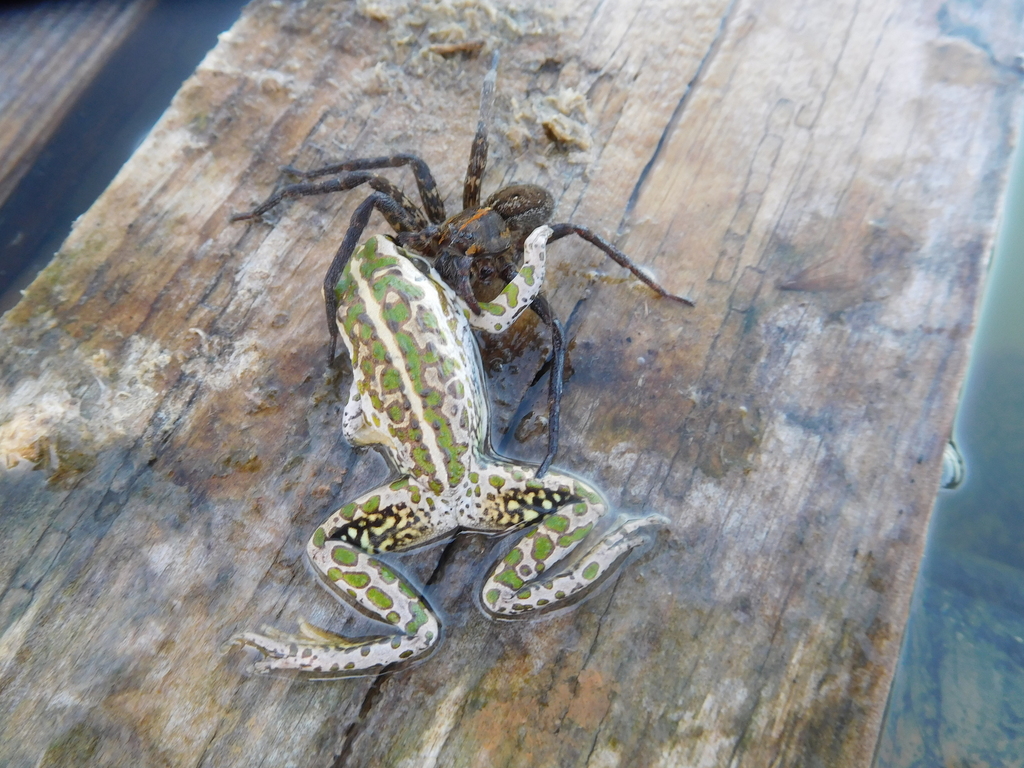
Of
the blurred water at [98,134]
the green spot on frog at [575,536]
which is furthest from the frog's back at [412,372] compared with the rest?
the blurred water at [98,134]

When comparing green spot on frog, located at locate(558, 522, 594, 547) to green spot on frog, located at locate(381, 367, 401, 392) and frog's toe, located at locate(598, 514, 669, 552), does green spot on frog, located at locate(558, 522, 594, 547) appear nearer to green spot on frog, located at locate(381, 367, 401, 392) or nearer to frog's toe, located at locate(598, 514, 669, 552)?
frog's toe, located at locate(598, 514, 669, 552)

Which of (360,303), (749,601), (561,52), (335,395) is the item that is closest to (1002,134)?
(561,52)

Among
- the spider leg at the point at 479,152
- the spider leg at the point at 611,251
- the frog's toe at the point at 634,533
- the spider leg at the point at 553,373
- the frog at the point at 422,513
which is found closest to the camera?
the frog at the point at 422,513

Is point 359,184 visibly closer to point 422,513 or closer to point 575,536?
point 422,513

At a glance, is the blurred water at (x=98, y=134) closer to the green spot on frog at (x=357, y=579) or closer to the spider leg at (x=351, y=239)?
the spider leg at (x=351, y=239)

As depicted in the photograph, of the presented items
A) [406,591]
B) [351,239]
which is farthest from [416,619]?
[351,239]

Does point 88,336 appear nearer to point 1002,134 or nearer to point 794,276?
point 794,276

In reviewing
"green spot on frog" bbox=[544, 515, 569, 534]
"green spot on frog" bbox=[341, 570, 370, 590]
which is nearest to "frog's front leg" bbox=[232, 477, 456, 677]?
"green spot on frog" bbox=[341, 570, 370, 590]
